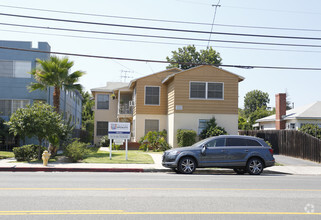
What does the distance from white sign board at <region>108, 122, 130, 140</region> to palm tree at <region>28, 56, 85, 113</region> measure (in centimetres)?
437

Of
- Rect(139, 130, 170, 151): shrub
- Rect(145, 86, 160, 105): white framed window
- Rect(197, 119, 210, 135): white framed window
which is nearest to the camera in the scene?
Rect(197, 119, 210, 135): white framed window

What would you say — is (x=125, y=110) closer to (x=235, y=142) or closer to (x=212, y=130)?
(x=212, y=130)

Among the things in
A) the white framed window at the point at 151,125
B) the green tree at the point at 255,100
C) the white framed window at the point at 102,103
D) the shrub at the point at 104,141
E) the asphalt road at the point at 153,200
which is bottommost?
the asphalt road at the point at 153,200

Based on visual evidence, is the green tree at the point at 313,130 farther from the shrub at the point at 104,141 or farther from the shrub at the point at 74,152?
the shrub at the point at 104,141

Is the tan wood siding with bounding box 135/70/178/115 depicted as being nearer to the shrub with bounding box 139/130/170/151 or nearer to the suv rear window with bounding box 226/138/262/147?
the shrub with bounding box 139/130/170/151

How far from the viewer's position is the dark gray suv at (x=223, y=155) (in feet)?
50.3

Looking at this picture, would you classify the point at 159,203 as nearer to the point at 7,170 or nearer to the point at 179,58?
the point at 7,170

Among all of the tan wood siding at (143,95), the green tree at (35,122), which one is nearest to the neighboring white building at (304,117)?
the tan wood siding at (143,95)

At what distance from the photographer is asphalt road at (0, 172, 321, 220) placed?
271 inches

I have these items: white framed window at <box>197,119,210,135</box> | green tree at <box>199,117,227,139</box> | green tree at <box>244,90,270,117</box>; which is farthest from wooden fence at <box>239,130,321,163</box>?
green tree at <box>244,90,270,117</box>

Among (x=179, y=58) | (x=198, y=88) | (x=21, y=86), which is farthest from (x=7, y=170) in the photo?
(x=179, y=58)

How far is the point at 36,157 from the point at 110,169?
552cm

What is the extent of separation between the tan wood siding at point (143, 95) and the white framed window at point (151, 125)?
0.68 m

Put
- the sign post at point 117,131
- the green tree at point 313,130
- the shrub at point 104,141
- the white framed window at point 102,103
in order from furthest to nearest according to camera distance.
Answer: the white framed window at point 102,103 < the shrub at point 104,141 < the green tree at point 313,130 < the sign post at point 117,131
